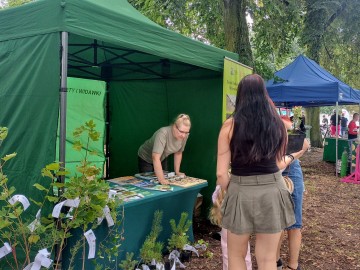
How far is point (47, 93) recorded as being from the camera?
97.0 inches

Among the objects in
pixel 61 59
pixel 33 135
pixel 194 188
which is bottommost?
pixel 194 188

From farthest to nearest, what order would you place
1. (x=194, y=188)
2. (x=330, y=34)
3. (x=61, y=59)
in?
(x=330, y=34)
(x=194, y=188)
(x=61, y=59)

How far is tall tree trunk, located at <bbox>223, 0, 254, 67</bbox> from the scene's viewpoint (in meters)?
7.33

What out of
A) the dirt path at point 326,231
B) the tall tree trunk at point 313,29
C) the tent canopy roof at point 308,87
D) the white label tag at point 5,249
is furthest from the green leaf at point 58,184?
the tall tree trunk at point 313,29

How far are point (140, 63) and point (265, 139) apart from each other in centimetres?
329

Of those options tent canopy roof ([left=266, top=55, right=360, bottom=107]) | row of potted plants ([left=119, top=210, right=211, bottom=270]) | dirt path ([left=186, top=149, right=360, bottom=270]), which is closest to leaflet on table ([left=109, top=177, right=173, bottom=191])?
row of potted plants ([left=119, top=210, right=211, bottom=270])

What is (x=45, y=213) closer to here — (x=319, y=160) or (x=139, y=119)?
(x=139, y=119)

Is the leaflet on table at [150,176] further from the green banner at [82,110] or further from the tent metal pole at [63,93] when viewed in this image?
the tent metal pole at [63,93]

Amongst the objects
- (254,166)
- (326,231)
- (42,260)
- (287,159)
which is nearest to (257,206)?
(254,166)

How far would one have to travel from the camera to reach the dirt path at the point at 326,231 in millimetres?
3713

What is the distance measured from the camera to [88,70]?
218 inches

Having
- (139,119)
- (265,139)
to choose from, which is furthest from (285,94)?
(265,139)

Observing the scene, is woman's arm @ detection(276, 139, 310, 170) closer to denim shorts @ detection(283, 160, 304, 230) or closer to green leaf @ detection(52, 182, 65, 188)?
denim shorts @ detection(283, 160, 304, 230)

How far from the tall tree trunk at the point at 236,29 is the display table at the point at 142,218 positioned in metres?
4.28
